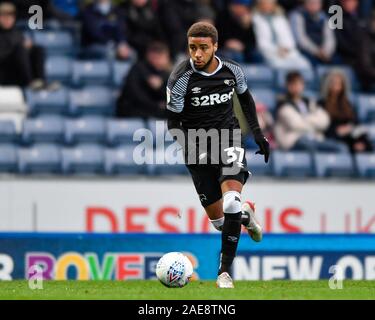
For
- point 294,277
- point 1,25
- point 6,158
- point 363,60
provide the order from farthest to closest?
point 363,60 → point 1,25 → point 6,158 → point 294,277

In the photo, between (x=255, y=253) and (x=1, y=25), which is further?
(x=1, y=25)

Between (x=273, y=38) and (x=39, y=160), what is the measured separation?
4411 millimetres

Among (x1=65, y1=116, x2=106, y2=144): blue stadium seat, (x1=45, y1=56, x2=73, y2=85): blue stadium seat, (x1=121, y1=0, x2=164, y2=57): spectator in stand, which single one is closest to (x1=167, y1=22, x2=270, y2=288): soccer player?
(x1=65, y1=116, x2=106, y2=144): blue stadium seat

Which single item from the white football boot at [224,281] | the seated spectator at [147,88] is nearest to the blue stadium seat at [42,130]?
the seated spectator at [147,88]

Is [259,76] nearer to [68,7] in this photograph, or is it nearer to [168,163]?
[168,163]

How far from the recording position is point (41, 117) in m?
16.5

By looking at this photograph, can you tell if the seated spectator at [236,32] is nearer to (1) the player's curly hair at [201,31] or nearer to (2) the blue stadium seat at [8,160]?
(2) the blue stadium seat at [8,160]

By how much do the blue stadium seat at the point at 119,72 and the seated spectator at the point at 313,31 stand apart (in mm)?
2739

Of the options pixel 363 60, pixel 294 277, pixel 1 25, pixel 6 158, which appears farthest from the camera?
pixel 363 60

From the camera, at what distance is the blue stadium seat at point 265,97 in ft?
57.4

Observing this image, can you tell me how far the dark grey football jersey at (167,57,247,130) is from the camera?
10.9 m

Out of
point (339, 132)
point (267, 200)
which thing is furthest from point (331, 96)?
point (267, 200)

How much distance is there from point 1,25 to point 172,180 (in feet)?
10.9

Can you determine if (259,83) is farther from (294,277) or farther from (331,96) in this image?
(294,277)
